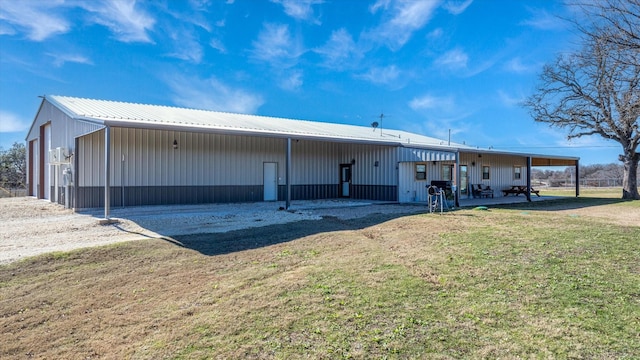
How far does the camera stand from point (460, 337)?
3301mm

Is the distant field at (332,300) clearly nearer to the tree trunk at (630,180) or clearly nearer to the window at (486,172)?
the window at (486,172)

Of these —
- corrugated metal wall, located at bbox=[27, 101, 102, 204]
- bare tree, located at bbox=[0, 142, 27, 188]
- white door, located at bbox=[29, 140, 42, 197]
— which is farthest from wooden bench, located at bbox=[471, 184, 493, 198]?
bare tree, located at bbox=[0, 142, 27, 188]

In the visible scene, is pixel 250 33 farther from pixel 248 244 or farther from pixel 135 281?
pixel 135 281

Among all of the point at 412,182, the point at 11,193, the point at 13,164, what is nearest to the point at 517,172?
the point at 412,182

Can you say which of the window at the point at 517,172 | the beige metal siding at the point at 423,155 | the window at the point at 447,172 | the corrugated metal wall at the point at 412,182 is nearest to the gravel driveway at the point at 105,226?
the beige metal siding at the point at 423,155

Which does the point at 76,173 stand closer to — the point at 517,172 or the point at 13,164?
the point at 13,164

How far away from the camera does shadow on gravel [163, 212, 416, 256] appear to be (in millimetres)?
6844

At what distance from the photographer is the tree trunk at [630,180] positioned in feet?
65.6

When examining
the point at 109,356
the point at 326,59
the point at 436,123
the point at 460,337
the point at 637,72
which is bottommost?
the point at 109,356

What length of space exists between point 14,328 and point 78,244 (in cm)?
338

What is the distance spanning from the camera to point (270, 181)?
55.7 feet

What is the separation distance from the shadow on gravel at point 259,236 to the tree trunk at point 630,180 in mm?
18411

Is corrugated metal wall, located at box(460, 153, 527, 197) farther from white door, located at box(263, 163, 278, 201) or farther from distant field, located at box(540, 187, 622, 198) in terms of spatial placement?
white door, located at box(263, 163, 278, 201)

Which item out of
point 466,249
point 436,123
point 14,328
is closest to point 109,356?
point 14,328
